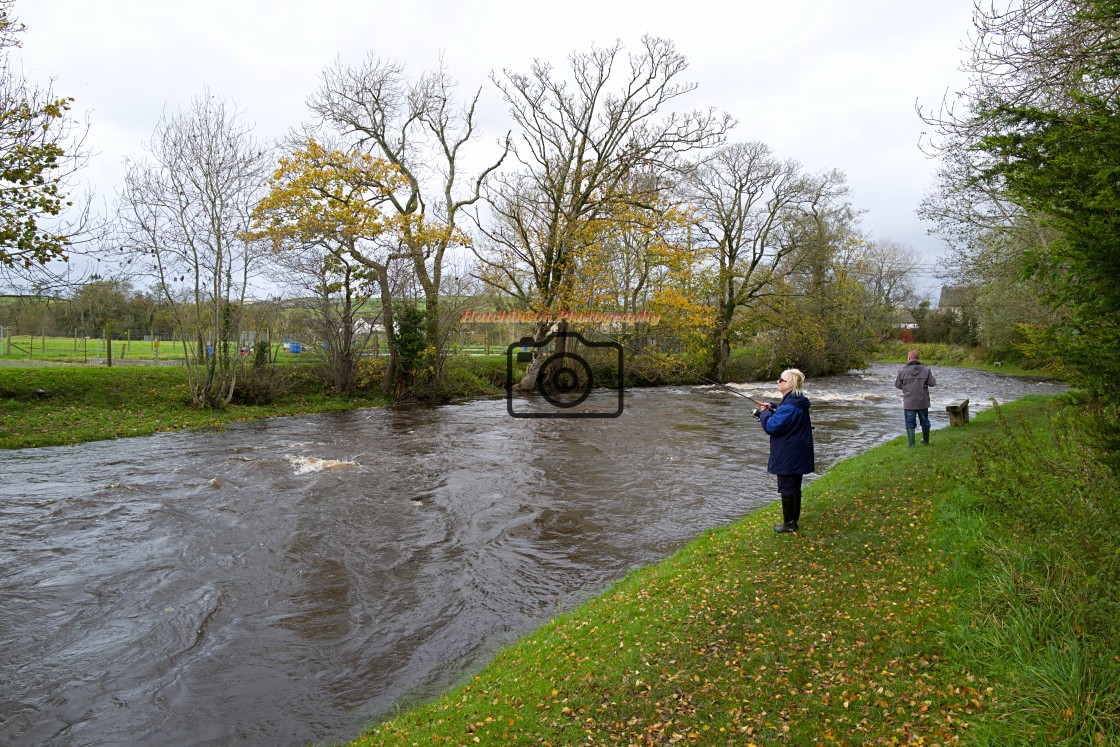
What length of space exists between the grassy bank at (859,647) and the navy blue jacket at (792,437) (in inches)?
38.4

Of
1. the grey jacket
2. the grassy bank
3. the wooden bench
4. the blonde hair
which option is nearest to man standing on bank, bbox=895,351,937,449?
the grey jacket

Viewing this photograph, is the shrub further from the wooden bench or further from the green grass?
the wooden bench

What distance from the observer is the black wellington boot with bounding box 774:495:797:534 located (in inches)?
320

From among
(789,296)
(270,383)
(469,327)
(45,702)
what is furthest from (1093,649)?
(789,296)

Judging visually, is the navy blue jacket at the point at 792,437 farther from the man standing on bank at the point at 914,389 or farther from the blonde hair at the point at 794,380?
the man standing on bank at the point at 914,389

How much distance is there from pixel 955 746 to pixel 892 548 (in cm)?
373

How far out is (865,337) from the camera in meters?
46.6

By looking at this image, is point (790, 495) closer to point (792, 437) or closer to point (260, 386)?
point (792, 437)

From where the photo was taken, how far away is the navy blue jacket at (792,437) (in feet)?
26.1

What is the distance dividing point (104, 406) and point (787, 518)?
21847mm

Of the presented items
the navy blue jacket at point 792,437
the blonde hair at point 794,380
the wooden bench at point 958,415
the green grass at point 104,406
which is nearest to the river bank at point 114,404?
the green grass at point 104,406

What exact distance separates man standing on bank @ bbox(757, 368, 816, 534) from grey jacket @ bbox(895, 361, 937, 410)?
6.52m

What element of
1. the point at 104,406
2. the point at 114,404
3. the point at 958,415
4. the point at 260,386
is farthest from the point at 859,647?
the point at 114,404

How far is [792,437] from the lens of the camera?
8.04 meters
